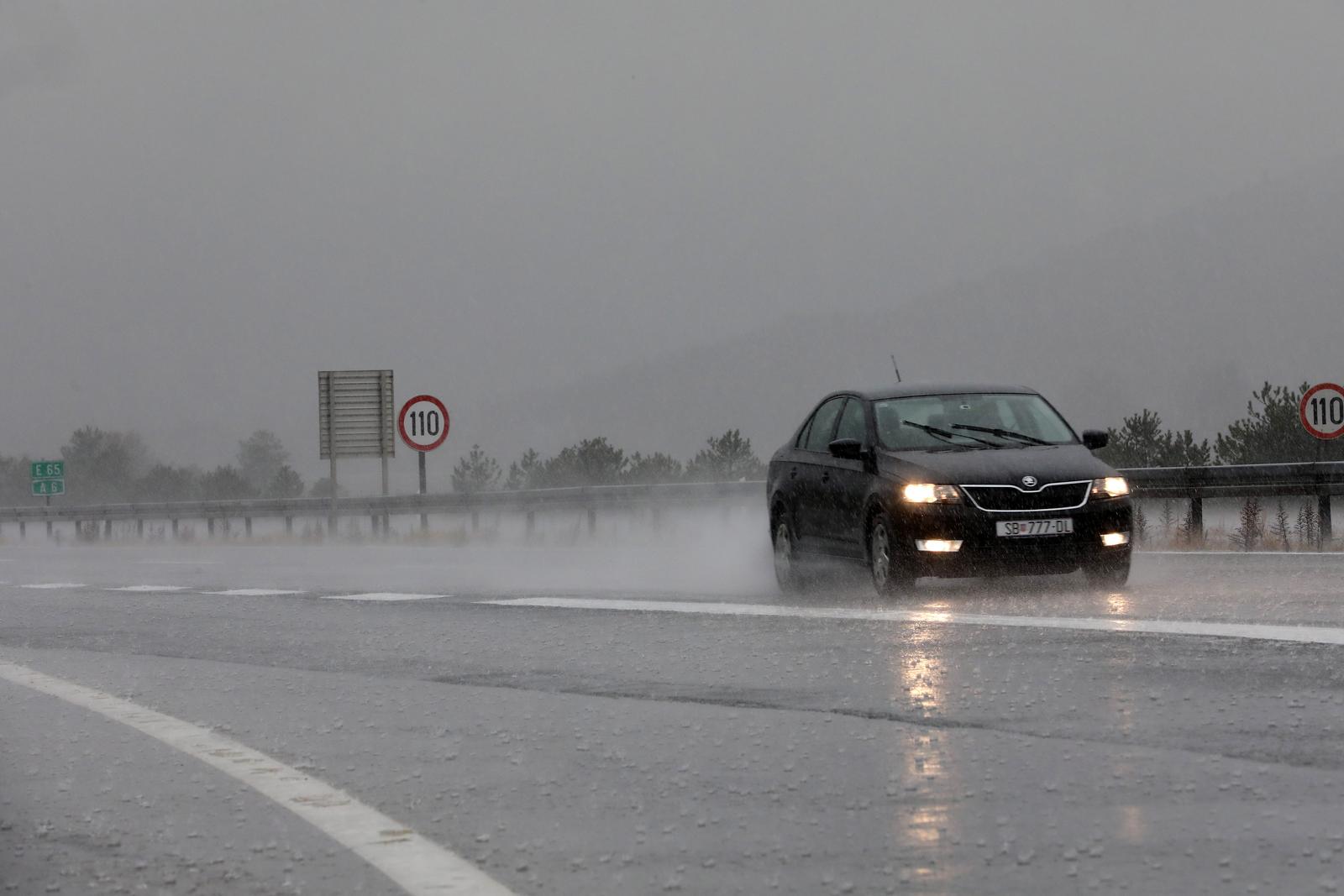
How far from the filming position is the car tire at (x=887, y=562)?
45.2ft

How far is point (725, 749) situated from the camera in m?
7.29

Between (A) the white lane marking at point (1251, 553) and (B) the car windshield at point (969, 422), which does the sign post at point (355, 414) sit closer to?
(A) the white lane marking at point (1251, 553)

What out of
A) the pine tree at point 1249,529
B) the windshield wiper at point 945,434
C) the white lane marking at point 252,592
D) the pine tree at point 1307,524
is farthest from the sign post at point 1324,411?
the white lane marking at point 252,592

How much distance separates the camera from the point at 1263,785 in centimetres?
611

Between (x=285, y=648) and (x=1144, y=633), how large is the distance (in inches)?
187

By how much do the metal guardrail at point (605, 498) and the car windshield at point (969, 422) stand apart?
625cm

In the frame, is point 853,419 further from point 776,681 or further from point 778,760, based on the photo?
point 778,760

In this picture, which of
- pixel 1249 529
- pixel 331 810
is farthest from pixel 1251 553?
pixel 331 810

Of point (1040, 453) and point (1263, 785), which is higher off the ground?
point (1040, 453)

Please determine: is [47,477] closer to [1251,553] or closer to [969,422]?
[1251,553]

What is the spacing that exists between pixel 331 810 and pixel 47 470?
6000 centimetres

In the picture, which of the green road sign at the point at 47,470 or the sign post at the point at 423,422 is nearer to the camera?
the sign post at the point at 423,422

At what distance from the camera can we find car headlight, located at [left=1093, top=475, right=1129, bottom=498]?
1395 centimetres

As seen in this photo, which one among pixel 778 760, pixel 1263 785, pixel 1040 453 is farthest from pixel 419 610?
pixel 1263 785
